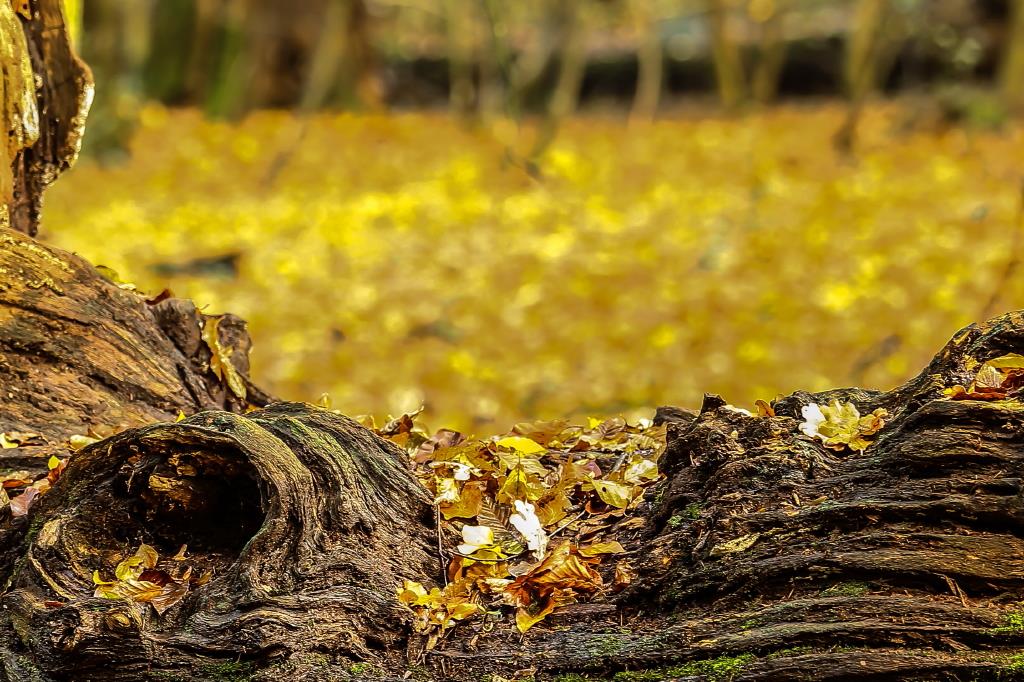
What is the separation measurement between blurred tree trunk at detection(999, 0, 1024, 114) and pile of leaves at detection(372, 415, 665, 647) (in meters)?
13.5

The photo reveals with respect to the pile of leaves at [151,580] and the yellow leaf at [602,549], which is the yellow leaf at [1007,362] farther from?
the pile of leaves at [151,580]

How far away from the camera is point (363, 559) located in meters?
2.52

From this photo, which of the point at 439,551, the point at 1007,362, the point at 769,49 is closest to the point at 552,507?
the point at 439,551

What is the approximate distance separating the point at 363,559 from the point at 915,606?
1.17m

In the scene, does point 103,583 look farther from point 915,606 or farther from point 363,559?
point 915,606

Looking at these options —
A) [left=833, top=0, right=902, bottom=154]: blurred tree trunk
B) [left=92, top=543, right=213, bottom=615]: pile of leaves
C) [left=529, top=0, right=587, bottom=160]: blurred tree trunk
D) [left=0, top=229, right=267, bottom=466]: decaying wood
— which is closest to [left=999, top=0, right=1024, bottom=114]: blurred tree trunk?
[left=833, top=0, right=902, bottom=154]: blurred tree trunk

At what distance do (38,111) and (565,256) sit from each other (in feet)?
23.9

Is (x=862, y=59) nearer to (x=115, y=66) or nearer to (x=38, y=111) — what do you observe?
(x=115, y=66)

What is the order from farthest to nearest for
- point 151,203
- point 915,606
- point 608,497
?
point 151,203 < point 608,497 < point 915,606

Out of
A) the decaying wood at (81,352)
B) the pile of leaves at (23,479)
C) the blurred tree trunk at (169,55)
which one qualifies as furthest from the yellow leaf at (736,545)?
the blurred tree trunk at (169,55)

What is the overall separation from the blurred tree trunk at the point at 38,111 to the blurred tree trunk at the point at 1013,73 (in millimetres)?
13794

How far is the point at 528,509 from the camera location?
2.78m

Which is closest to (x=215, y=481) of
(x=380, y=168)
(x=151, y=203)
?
(x=151, y=203)

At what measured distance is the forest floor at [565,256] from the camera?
27.2 feet
